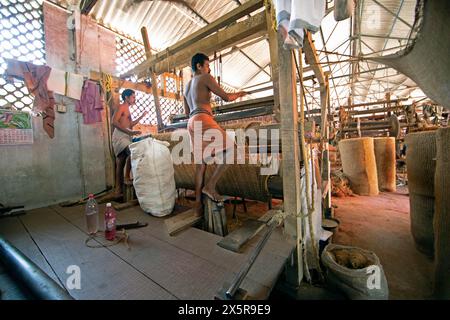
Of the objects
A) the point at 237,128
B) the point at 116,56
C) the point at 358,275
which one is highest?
the point at 116,56

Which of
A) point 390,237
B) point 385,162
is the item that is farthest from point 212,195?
point 385,162

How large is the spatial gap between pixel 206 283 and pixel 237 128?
1850 mm

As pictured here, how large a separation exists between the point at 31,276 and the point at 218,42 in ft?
8.79

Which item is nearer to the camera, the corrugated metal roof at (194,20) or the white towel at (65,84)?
the white towel at (65,84)

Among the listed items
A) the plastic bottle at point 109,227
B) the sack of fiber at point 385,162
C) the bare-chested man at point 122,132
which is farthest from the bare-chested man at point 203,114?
the sack of fiber at point 385,162

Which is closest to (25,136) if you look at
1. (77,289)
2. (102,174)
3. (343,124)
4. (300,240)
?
(102,174)

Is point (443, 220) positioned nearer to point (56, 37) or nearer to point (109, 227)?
point (109, 227)

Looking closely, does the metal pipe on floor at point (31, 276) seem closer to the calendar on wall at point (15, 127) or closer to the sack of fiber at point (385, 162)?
the calendar on wall at point (15, 127)

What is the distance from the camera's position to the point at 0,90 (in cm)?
270

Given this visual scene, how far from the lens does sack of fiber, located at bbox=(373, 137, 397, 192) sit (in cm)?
539

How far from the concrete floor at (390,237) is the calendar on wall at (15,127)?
16.8 feet

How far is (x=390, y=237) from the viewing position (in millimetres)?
3035

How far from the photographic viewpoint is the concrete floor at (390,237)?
2.10 m

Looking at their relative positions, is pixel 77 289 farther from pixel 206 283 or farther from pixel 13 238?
pixel 13 238
